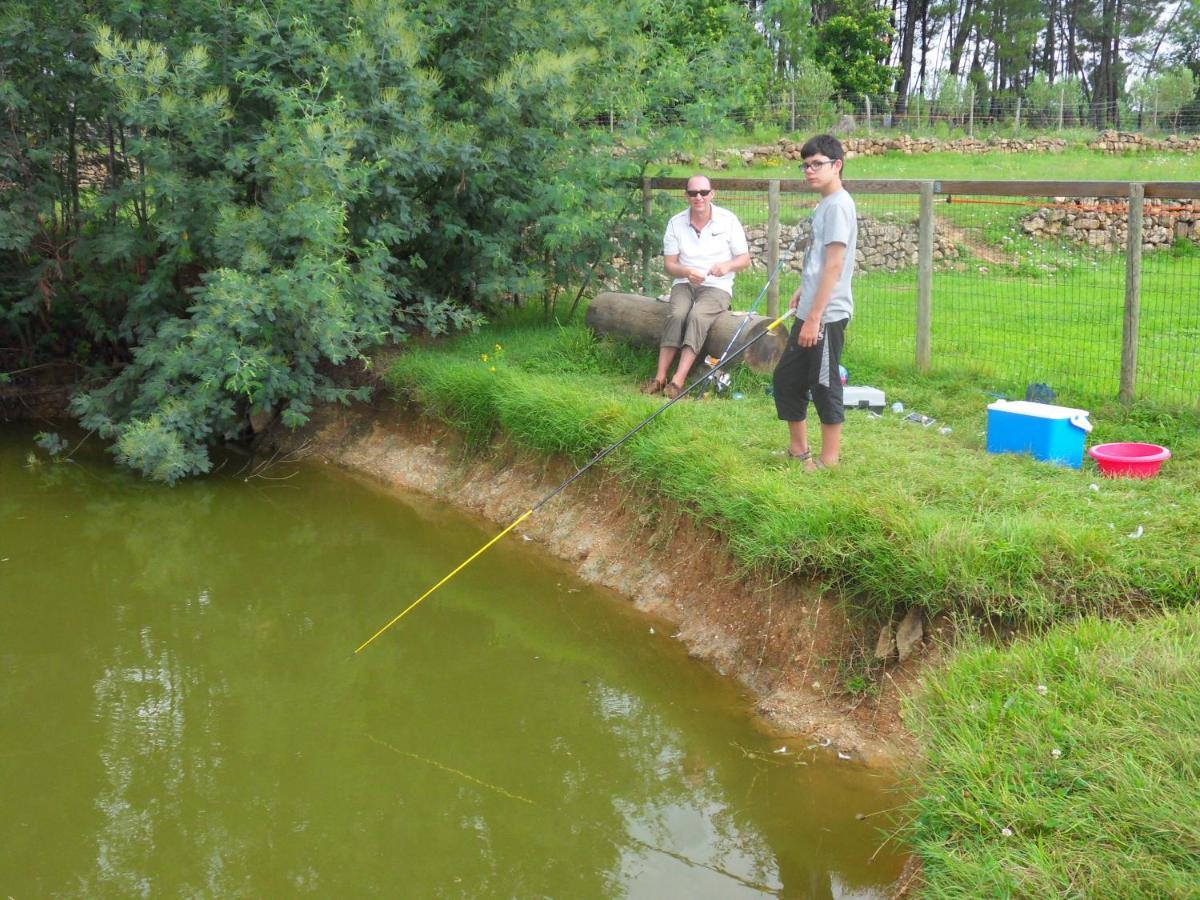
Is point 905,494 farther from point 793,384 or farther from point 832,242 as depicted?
point 832,242

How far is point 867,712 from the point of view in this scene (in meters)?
5.09

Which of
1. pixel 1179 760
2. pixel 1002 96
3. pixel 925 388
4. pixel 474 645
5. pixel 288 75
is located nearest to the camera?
pixel 1179 760

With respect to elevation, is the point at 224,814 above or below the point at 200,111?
below

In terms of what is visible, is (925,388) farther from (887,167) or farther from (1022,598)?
(887,167)

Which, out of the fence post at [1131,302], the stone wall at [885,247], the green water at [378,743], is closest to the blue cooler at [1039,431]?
the fence post at [1131,302]

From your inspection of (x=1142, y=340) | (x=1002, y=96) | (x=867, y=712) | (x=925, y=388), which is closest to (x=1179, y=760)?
(x=867, y=712)

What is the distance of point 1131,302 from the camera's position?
7012 mm

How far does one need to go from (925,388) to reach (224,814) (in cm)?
539

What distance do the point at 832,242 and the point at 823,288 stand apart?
0.23 metres

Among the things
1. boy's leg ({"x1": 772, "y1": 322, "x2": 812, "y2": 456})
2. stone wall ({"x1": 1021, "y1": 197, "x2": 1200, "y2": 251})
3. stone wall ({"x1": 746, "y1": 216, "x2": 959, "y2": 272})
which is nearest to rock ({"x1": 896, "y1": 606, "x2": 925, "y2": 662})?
boy's leg ({"x1": 772, "y1": 322, "x2": 812, "y2": 456})

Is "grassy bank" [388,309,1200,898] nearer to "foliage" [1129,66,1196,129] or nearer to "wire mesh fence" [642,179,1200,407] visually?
"wire mesh fence" [642,179,1200,407]

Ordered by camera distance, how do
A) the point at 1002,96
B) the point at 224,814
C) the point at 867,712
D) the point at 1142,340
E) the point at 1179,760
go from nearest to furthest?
1. the point at 1179,760
2. the point at 224,814
3. the point at 867,712
4. the point at 1142,340
5. the point at 1002,96

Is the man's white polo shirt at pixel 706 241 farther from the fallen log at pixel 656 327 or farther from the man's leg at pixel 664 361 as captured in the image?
the man's leg at pixel 664 361

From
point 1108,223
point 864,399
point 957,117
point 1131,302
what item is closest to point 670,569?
point 864,399
